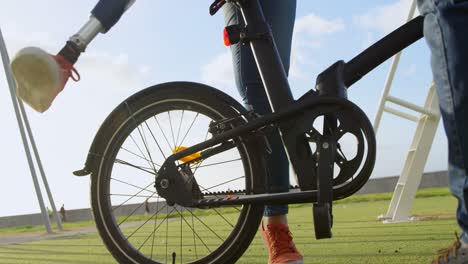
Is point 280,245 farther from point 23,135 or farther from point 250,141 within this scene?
point 23,135

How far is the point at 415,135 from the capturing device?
4.29 metres

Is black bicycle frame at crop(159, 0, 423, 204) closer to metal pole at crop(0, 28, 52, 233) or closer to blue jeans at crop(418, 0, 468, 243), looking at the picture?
blue jeans at crop(418, 0, 468, 243)

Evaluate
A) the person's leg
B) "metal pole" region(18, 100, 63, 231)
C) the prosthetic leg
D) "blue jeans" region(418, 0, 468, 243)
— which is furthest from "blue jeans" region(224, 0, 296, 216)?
"metal pole" region(18, 100, 63, 231)

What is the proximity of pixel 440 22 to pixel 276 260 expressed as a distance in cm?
108

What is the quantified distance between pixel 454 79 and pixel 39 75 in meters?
1.23

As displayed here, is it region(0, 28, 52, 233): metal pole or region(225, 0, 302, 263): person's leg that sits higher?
region(0, 28, 52, 233): metal pole

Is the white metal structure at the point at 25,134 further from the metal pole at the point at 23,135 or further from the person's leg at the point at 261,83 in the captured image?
the person's leg at the point at 261,83

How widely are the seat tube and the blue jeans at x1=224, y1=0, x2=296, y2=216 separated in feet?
0.39

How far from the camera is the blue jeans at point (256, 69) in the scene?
6.03 ft

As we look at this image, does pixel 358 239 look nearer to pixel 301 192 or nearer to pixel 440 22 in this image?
pixel 301 192

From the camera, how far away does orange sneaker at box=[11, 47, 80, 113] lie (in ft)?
5.39

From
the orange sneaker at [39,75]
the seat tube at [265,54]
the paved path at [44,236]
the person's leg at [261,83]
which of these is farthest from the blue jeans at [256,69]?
the paved path at [44,236]

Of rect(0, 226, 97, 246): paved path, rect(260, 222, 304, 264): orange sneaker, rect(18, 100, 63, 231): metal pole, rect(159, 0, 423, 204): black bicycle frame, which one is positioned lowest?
rect(260, 222, 304, 264): orange sneaker

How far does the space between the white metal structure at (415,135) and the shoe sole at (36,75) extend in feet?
10.1
